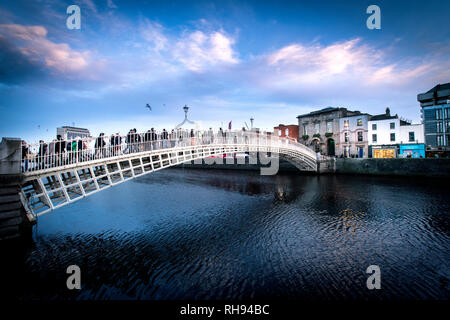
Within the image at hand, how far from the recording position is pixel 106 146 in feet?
Result: 30.2

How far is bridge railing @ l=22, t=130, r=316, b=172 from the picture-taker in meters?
7.51

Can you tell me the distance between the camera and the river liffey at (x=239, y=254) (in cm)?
467

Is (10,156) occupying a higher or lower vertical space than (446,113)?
lower

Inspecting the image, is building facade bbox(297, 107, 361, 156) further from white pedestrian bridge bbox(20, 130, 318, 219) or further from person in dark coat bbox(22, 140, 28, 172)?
person in dark coat bbox(22, 140, 28, 172)

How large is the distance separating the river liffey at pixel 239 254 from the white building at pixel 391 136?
2395 centimetres

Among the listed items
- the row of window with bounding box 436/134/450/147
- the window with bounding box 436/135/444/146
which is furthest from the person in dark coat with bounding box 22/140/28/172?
the window with bounding box 436/135/444/146

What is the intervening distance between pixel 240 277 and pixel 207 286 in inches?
32.8

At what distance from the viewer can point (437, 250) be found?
6.31 m

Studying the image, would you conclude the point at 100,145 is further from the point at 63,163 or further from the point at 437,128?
the point at 437,128

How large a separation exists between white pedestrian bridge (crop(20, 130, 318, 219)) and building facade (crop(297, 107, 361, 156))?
960 inches

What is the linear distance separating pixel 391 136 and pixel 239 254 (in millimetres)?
35542

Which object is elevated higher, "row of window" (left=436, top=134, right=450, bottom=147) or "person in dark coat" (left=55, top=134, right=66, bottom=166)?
"row of window" (left=436, top=134, right=450, bottom=147)

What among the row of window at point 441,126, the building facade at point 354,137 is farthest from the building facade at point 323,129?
the row of window at point 441,126

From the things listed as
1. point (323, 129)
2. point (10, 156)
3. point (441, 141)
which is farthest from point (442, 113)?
point (10, 156)
